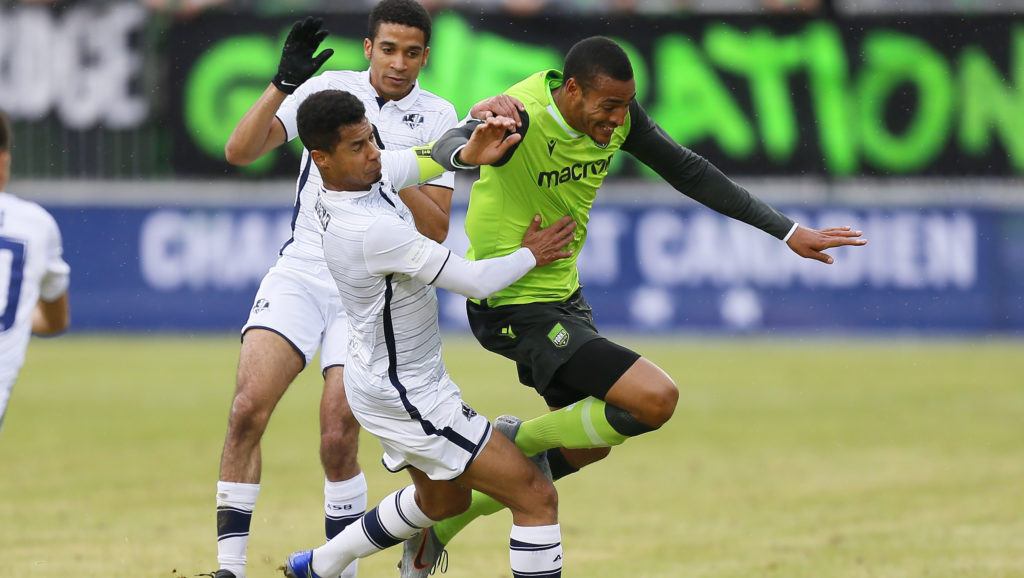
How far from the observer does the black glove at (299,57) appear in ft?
20.4

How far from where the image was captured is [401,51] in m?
6.50

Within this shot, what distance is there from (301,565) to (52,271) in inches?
71.0

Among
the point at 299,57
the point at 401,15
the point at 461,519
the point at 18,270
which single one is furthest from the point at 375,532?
the point at 401,15

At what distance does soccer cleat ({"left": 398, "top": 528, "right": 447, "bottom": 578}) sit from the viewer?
261 inches

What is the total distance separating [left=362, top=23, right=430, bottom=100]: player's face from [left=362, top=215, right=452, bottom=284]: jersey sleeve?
1.25 metres

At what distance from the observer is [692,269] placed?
18.8 metres

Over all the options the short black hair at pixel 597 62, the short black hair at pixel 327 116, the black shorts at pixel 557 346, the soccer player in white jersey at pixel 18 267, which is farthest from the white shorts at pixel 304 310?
the short black hair at pixel 597 62

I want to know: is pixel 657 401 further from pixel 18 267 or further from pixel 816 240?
pixel 18 267

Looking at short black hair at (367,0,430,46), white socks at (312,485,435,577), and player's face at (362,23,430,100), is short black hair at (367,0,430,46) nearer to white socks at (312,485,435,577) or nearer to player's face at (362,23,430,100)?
player's face at (362,23,430,100)

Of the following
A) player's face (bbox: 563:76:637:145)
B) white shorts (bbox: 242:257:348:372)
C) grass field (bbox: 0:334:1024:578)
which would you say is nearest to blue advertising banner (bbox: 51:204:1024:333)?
grass field (bbox: 0:334:1024:578)

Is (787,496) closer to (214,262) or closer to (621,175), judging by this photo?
(621,175)

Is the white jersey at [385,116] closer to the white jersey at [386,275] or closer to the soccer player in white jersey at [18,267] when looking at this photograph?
the white jersey at [386,275]

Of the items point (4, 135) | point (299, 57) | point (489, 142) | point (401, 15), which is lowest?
point (4, 135)

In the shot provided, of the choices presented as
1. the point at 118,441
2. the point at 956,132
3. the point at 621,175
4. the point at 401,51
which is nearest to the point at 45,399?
the point at 118,441
